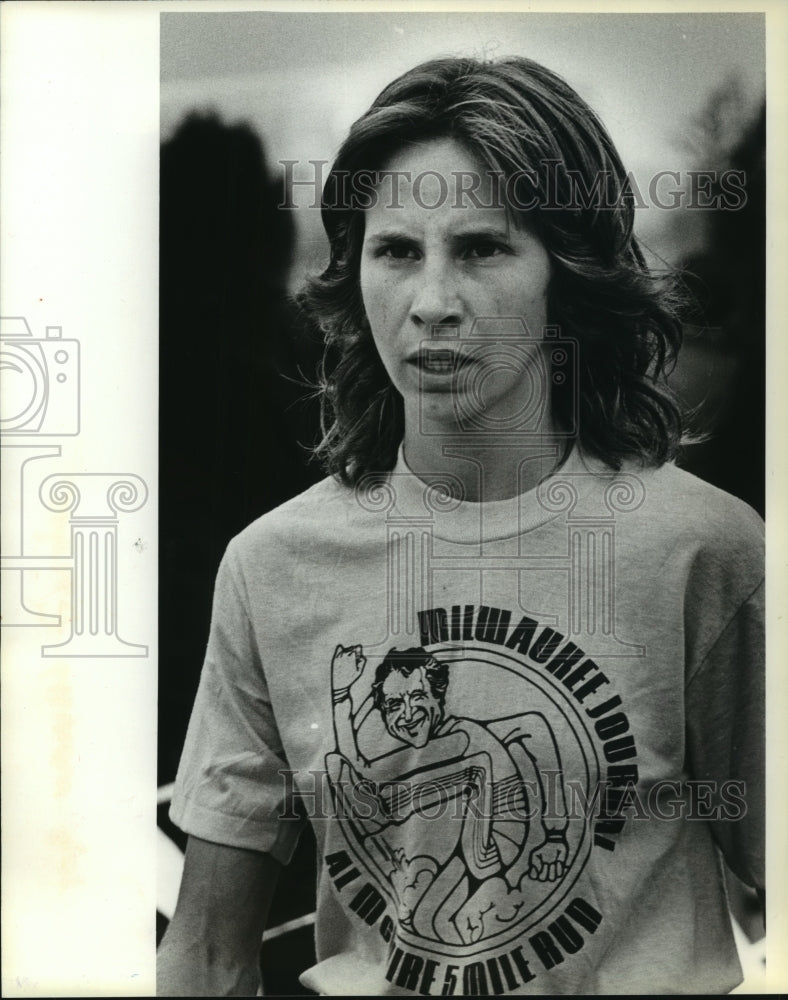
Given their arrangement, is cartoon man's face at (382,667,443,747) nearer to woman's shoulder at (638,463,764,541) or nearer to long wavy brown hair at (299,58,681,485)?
long wavy brown hair at (299,58,681,485)

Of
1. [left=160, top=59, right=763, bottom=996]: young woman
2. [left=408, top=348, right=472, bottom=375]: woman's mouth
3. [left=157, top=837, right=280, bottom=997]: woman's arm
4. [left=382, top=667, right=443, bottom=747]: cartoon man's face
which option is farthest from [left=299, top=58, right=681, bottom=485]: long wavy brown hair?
[left=157, top=837, right=280, bottom=997]: woman's arm

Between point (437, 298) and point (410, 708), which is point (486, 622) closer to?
point (410, 708)

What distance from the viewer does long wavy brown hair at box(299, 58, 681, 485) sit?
285 cm

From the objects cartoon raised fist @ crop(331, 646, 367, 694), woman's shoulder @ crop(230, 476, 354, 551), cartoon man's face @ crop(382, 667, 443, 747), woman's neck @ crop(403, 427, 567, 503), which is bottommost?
cartoon man's face @ crop(382, 667, 443, 747)

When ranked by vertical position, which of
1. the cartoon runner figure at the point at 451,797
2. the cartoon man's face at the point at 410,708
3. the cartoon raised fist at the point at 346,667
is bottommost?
the cartoon runner figure at the point at 451,797

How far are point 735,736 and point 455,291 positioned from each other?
4.57 feet

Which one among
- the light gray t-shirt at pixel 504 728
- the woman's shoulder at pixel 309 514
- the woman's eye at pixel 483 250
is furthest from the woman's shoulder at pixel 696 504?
the woman's shoulder at pixel 309 514

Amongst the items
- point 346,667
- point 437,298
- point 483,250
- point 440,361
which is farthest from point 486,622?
point 483,250

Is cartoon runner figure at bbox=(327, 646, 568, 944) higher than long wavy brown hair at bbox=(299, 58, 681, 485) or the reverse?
the reverse

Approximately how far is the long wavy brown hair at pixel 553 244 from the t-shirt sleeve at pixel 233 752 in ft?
1.62

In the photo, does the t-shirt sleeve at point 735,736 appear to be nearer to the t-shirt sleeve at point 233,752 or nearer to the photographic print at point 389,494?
the photographic print at point 389,494

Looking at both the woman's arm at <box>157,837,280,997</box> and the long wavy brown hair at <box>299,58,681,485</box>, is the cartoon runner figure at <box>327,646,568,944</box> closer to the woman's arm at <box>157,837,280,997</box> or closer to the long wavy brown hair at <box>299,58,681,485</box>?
the woman's arm at <box>157,837,280,997</box>

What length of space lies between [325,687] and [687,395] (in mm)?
1231

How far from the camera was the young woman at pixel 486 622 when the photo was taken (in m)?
2.83
